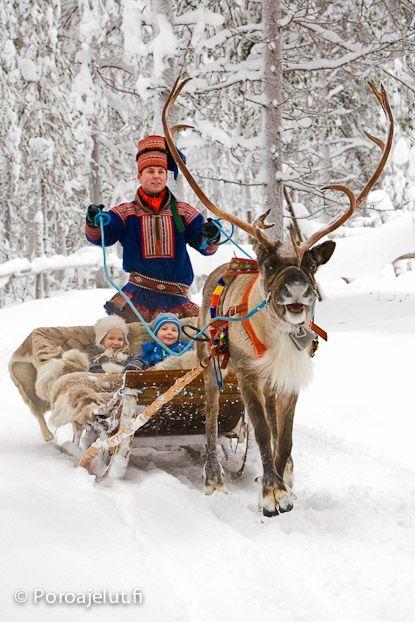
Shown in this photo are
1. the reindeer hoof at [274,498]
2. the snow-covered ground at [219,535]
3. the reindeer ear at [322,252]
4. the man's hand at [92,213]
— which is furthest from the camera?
the man's hand at [92,213]

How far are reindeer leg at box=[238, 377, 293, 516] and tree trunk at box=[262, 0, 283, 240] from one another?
5.47 meters

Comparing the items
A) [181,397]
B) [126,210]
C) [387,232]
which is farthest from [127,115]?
[181,397]

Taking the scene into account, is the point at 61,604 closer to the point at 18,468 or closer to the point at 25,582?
the point at 25,582

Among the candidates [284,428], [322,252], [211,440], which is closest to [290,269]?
[322,252]

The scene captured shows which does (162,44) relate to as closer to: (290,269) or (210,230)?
(210,230)

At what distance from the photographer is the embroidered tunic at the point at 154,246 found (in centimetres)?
520

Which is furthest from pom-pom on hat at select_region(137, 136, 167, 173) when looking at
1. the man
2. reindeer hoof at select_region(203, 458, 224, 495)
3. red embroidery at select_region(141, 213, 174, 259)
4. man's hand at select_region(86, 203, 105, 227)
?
reindeer hoof at select_region(203, 458, 224, 495)

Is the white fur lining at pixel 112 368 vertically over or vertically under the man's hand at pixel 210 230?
under

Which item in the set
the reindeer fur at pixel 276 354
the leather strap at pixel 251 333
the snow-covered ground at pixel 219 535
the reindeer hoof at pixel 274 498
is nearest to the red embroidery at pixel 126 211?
the reindeer fur at pixel 276 354

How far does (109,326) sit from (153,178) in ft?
3.97

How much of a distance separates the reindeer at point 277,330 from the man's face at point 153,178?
3.70 ft

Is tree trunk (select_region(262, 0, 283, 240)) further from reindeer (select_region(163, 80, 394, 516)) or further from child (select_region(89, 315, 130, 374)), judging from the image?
reindeer (select_region(163, 80, 394, 516))

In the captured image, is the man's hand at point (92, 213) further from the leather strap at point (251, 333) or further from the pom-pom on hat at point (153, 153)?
the leather strap at point (251, 333)

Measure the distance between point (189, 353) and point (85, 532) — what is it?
1.89m
